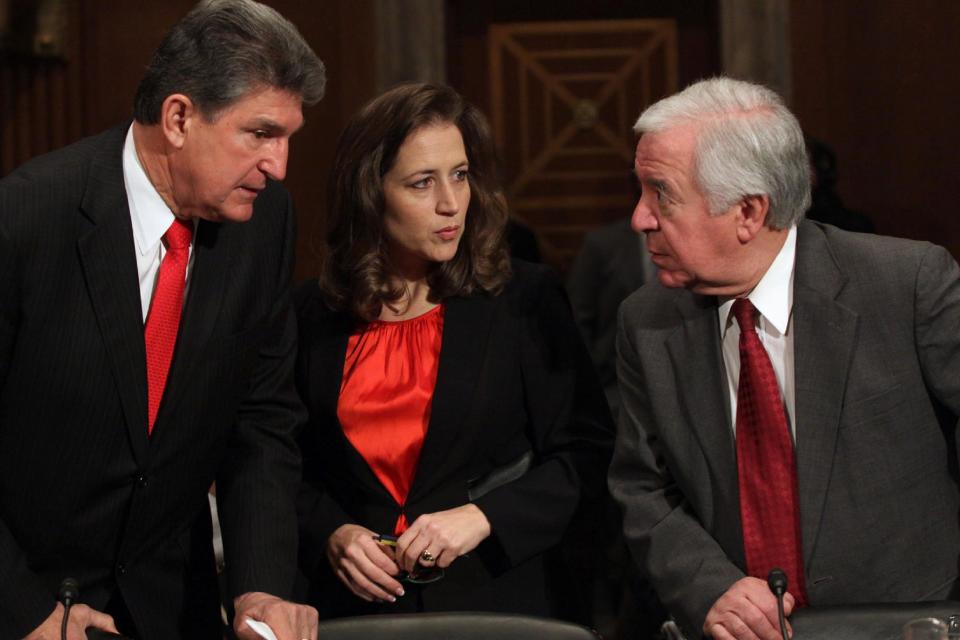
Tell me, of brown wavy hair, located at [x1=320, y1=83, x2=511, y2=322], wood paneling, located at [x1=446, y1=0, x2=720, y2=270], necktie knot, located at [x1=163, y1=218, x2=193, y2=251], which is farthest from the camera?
wood paneling, located at [x1=446, y1=0, x2=720, y2=270]

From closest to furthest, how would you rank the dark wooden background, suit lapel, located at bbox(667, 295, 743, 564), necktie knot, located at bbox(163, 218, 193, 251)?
1. necktie knot, located at bbox(163, 218, 193, 251)
2. suit lapel, located at bbox(667, 295, 743, 564)
3. the dark wooden background

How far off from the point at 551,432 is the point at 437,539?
332 mm

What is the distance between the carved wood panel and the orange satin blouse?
11.8 feet

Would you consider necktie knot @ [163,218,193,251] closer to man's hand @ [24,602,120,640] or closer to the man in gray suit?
man's hand @ [24,602,120,640]

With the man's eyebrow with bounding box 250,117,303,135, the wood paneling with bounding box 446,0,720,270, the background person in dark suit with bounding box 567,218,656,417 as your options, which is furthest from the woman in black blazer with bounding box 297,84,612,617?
the wood paneling with bounding box 446,0,720,270

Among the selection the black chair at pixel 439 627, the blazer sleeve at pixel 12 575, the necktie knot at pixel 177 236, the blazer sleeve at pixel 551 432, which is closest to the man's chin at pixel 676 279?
the blazer sleeve at pixel 551 432

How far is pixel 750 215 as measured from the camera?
90.6 inches

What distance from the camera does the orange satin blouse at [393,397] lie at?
2.57 m

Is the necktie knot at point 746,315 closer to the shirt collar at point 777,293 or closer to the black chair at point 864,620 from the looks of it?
the shirt collar at point 777,293

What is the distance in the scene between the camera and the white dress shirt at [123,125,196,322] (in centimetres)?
219

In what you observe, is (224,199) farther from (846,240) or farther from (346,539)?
(846,240)

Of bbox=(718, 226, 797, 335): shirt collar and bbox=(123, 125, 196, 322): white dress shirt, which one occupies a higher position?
bbox=(123, 125, 196, 322): white dress shirt

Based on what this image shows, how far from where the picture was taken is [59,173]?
6.89 ft

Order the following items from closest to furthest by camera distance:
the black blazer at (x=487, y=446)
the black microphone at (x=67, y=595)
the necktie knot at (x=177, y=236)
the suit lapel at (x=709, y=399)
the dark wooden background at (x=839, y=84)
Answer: the black microphone at (x=67, y=595) → the necktie knot at (x=177, y=236) → the suit lapel at (x=709, y=399) → the black blazer at (x=487, y=446) → the dark wooden background at (x=839, y=84)
